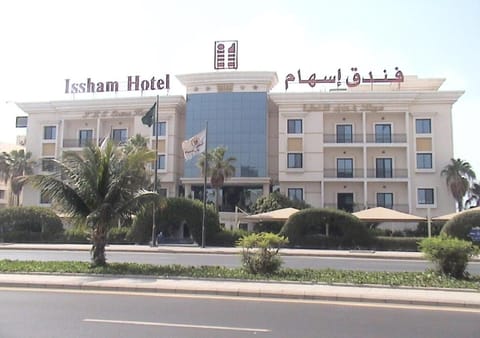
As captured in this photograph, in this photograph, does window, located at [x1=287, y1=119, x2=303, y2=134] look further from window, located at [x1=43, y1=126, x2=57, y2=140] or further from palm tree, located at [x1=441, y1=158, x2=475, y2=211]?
window, located at [x1=43, y1=126, x2=57, y2=140]

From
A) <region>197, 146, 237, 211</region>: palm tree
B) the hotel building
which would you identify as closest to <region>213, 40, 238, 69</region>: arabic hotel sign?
the hotel building

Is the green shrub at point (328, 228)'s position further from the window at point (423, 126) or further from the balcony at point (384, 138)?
the window at point (423, 126)

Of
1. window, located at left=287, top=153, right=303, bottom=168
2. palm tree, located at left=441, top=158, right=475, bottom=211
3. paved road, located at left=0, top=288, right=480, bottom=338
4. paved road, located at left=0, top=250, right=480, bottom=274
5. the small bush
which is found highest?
window, located at left=287, top=153, right=303, bottom=168

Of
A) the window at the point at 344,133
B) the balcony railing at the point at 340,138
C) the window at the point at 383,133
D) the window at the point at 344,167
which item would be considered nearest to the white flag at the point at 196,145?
the balcony railing at the point at 340,138

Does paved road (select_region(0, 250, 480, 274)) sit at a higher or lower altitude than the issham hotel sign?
lower

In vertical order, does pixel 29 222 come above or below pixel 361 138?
below

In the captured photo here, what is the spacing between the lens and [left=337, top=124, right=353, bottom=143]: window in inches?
2394

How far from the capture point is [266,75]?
61.0 metres

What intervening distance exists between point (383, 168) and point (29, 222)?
38408mm

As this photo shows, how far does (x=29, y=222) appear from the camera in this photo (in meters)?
42.4

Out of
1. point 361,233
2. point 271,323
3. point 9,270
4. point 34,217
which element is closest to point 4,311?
point 271,323

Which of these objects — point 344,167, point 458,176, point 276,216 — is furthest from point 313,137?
point 276,216

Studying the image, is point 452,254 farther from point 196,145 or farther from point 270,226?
point 270,226

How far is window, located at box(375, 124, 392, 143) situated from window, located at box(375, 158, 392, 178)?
7.26ft
